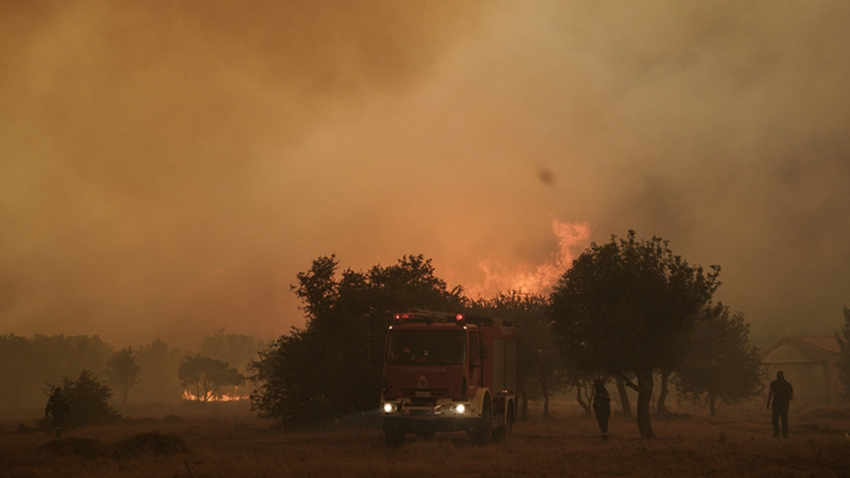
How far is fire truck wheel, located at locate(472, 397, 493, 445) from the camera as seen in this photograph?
21.3 metres

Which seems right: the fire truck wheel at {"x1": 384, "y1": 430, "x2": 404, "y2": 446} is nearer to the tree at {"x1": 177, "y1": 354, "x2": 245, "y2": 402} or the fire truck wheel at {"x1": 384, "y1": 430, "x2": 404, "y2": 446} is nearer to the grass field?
the grass field

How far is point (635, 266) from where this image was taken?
25281 millimetres

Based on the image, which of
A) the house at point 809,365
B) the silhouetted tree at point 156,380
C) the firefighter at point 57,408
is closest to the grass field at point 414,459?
the firefighter at point 57,408

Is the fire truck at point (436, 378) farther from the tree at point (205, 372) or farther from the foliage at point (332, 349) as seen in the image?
the tree at point (205, 372)

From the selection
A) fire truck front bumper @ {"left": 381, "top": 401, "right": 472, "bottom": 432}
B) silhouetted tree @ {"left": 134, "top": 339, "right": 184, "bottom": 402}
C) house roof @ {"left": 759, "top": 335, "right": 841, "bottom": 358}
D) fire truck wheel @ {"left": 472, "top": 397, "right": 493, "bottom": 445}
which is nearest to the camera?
fire truck front bumper @ {"left": 381, "top": 401, "right": 472, "bottom": 432}

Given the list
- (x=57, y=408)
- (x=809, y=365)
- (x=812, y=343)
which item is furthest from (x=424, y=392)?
(x=809, y=365)

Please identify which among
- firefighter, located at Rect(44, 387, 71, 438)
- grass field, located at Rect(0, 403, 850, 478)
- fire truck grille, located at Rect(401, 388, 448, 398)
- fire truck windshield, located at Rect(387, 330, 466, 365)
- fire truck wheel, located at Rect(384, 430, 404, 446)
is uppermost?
fire truck windshield, located at Rect(387, 330, 466, 365)

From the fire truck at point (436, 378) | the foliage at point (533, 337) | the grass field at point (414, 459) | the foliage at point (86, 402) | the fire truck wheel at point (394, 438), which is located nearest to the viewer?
the grass field at point (414, 459)

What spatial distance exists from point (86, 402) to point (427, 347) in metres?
26.3

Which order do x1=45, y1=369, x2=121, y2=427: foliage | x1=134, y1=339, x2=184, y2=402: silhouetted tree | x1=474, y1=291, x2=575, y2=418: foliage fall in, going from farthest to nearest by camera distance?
x1=134, y1=339, x2=184, y2=402: silhouetted tree, x1=474, y1=291, x2=575, y2=418: foliage, x1=45, y1=369, x2=121, y2=427: foliage

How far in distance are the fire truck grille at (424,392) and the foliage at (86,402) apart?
24.6 meters

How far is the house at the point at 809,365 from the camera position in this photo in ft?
255

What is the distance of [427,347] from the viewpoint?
819 inches

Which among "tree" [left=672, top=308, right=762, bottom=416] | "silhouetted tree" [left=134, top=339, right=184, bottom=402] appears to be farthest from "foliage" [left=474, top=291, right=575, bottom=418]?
"silhouetted tree" [left=134, top=339, right=184, bottom=402]
